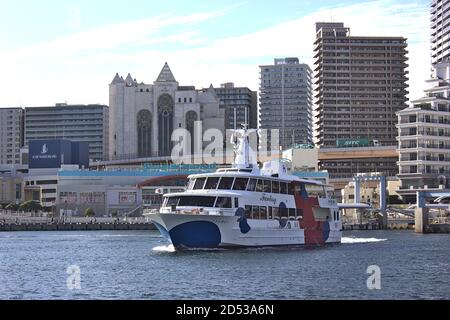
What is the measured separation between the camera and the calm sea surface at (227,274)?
1377 inches

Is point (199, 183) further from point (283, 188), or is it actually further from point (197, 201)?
point (283, 188)

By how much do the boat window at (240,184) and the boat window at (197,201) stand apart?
9.61 feet

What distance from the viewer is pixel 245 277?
132 ft

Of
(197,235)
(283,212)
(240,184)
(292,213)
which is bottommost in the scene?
(197,235)

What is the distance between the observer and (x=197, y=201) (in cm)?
5516

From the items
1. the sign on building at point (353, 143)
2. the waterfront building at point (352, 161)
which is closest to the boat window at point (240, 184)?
the waterfront building at point (352, 161)

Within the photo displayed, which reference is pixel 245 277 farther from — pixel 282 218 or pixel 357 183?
pixel 357 183

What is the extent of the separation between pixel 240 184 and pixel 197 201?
13.5 ft

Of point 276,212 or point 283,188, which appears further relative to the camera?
point 283,188

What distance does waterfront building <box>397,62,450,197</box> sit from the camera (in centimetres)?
13575

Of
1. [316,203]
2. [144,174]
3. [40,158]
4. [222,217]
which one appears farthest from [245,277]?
[40,158]

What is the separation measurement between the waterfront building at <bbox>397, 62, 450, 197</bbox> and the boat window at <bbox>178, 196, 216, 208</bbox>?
Result: 8783 cm

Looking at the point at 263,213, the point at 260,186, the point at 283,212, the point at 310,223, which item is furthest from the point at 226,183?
the point at 310,223
